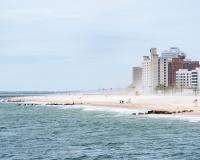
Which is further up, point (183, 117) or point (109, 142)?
point (183, 117)

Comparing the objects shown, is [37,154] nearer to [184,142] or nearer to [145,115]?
[184,142]

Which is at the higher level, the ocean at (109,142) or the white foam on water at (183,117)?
the white foam on water at (183,117)

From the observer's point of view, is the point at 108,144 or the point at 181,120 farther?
the point at 181,120

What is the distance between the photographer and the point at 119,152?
1572 inches

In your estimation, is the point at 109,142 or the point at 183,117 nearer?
the point at 109,142

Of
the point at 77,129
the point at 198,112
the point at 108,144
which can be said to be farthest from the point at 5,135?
the point at 198,112

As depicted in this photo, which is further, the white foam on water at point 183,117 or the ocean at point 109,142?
the white foam on water at point 183,117

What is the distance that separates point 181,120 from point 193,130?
12.3 metres

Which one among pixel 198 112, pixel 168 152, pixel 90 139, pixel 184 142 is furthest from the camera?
pixel 198 112

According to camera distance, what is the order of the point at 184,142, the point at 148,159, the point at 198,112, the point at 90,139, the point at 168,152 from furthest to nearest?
the point at 198,112, the point at 90,139, the point at 184,142, the point at 168,152, the point at 148,159

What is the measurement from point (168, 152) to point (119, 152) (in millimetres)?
3828

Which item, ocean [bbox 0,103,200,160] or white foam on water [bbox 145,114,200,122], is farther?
white foam on water [bbox 145,114,200,122]

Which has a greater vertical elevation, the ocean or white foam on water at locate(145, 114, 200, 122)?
white foam on water at locate(145, 114, 200, 122)

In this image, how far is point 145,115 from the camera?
78000mm
